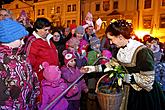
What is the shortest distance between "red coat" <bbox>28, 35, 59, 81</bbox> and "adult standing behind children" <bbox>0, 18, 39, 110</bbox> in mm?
1427

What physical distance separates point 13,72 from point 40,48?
Result: 1729 millimetres

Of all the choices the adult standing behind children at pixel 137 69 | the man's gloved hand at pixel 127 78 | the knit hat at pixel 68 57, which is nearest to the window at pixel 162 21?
the knit hat at pixel 68 57

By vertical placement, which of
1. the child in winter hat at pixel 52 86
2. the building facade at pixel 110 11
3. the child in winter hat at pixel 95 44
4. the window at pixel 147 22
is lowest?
the child in winter hat at pixel 52 86

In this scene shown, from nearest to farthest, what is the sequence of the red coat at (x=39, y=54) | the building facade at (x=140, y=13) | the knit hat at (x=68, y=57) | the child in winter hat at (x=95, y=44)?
the red coat at (x=39, y=54) < the knit hat at (x=68, y=57) < the child in winter hat at (x=95, y=44) < the building facade at (x=140, y=13)

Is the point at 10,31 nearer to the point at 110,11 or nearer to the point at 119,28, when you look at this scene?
the point at 119,28

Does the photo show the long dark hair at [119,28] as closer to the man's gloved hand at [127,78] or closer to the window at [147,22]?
the man's gloved hand at [127,78]

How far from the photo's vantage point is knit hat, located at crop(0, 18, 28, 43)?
2.32 m

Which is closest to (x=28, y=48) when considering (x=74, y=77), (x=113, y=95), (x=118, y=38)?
(x=74, y=77)

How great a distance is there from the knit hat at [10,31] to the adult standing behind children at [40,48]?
5.01 feet

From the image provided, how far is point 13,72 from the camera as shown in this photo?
229 centimetres

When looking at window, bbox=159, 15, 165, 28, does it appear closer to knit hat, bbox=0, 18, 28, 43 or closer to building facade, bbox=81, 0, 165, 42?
building facade, bbox=81, 0, 165, 42

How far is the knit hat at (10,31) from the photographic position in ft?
7.63

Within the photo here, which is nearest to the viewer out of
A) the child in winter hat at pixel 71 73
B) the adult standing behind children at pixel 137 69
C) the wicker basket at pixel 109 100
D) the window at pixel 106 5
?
the wicker basket at pixel 109 100

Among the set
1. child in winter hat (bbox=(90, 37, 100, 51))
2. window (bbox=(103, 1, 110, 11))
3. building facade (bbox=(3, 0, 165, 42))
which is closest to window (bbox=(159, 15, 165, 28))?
building facade (bbox=(3, 0, 165, 42))
